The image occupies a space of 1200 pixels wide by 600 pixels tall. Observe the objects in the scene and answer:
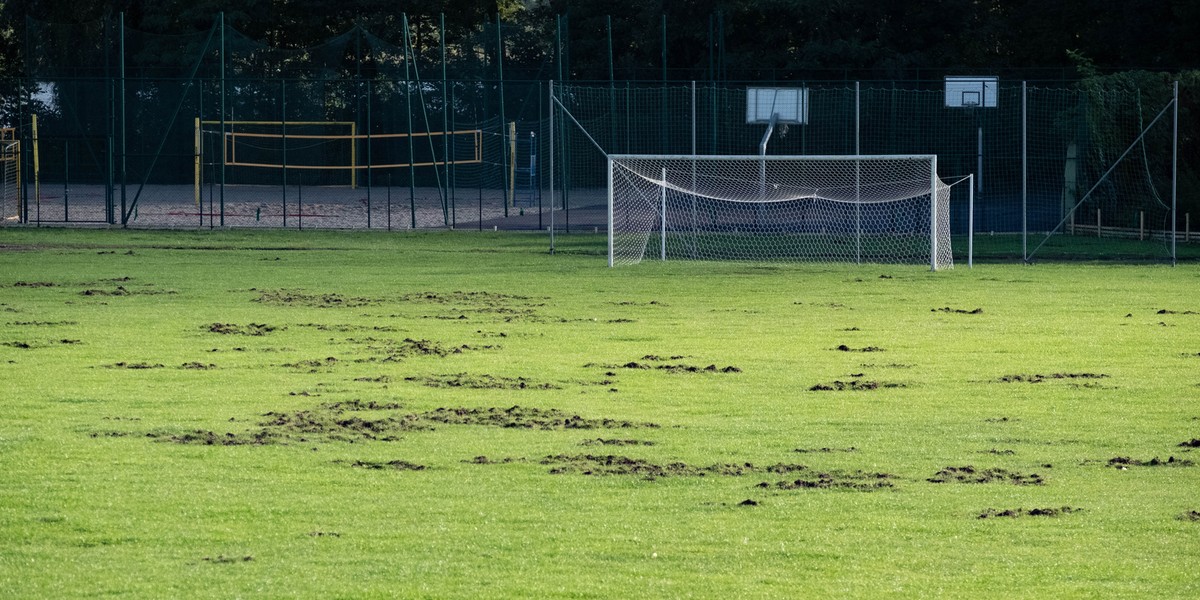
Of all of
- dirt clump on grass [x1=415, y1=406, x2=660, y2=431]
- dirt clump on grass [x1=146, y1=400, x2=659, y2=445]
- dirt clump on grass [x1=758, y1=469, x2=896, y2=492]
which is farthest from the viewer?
dirt clump on grass [x1=415, y1=406, x2=660, y2=431]

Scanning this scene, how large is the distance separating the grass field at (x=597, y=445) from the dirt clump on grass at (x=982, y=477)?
0.03m

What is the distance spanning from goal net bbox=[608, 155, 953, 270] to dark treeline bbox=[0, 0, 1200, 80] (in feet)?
26.0

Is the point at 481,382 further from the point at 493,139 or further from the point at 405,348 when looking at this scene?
the point at 493,139

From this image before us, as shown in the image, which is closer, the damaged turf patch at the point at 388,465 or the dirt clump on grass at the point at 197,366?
the damaged turf patch at the point at 388,465

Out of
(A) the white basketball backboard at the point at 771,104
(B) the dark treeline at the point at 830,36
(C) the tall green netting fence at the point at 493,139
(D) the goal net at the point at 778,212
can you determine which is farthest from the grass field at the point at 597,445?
(B) the dark treeline at the point at 830,36

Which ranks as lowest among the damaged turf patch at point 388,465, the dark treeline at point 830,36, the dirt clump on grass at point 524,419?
the damaged turf patch at point 388,465

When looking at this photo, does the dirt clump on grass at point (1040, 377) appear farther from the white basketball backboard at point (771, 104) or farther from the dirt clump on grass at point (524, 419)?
the white basketball backboard at point (771, 104)

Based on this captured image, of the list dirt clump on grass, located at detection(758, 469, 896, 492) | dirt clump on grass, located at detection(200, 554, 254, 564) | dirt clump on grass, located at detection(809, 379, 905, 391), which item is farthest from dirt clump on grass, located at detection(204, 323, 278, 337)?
dirt clump on grass, located at detection(200, 554, 254, 564)

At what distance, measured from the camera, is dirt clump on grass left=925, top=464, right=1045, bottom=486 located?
29.7 ft

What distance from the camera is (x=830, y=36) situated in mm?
48812

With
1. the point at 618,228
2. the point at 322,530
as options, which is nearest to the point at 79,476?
the point at 322,530

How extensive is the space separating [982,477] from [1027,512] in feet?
2.88

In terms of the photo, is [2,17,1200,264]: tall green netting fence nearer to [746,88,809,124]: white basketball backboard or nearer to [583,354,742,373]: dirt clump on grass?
[746,88,809,124]: white basketball backboard

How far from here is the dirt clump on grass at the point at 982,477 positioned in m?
9.04
